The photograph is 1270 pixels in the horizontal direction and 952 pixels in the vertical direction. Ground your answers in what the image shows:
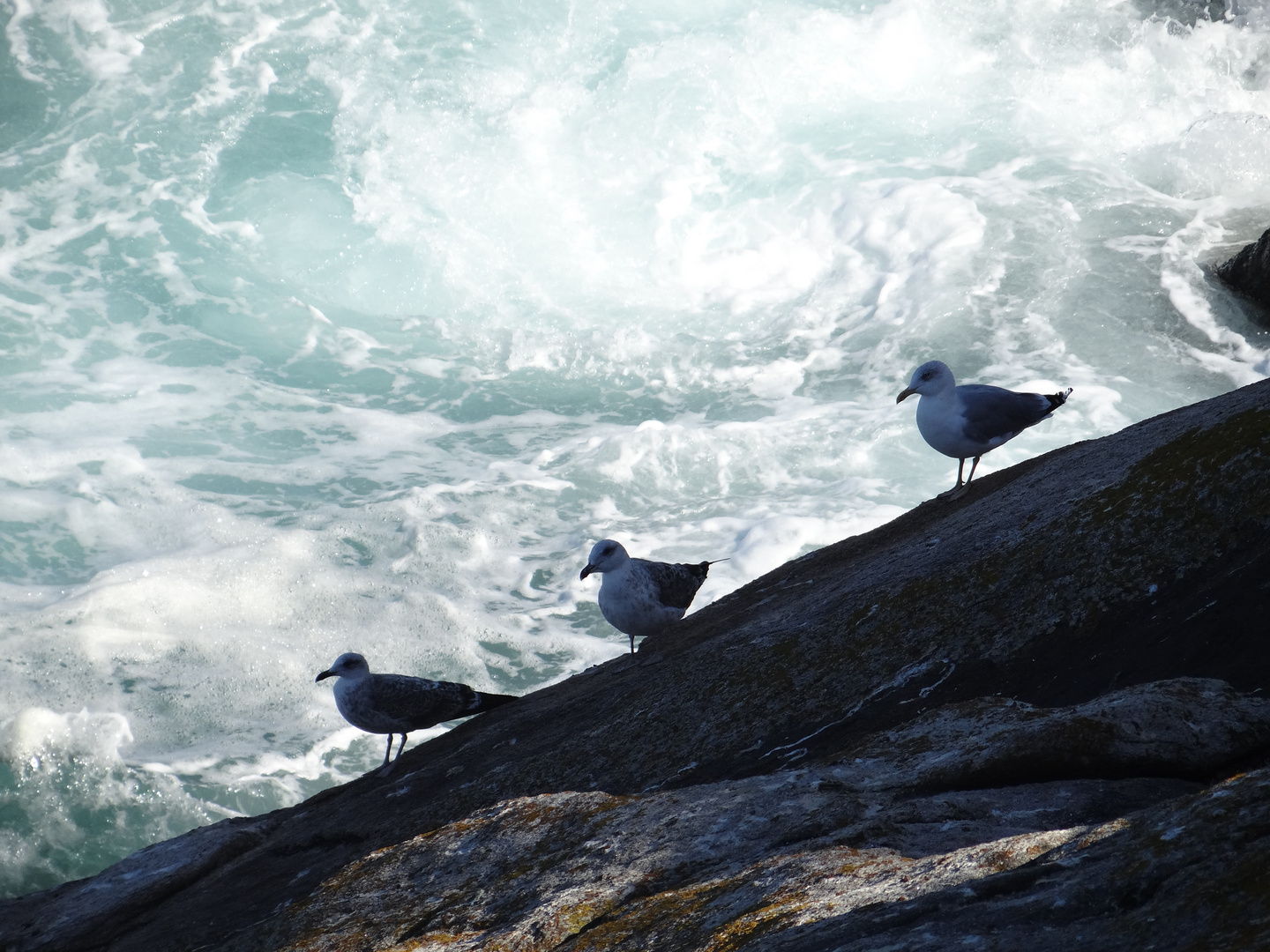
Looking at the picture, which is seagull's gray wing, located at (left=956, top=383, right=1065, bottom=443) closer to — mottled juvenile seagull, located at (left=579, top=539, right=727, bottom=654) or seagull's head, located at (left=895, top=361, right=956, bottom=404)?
seagull's head, located at (left=895, top=361, right=956, bottom=404)

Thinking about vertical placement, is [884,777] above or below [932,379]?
below

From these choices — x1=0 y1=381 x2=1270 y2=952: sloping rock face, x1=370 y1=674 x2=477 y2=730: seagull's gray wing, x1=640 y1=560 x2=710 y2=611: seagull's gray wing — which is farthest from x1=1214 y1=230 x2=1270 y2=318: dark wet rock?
x1=370 y1=674 x2=477 y2=730: seagull's gray wing

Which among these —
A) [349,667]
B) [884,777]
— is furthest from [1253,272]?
[884,777]

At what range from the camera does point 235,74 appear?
85.6 feet

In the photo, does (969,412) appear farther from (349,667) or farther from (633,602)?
(349,667)

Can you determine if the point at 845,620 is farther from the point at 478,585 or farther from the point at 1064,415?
the point at 1064,415

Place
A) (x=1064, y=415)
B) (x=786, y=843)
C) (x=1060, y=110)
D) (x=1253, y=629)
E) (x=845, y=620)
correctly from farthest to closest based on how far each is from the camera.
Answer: (x=1060, y=110)
(x=1064, y=415)
(x=845, y=620)
(x=1253, y=629)
(x=786, y=843)

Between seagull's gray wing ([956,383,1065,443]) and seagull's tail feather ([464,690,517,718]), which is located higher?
seagull's gray wing ([956,383,1065,443])

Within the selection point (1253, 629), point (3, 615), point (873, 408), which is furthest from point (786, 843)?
point (873, 408)

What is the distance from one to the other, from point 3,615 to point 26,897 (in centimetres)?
896

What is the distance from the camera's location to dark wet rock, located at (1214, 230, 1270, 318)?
18.0 m

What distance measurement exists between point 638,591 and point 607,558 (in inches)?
14.6

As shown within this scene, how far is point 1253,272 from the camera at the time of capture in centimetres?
1828

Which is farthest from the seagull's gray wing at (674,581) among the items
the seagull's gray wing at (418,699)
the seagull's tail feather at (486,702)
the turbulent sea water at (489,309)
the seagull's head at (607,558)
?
the turbulent sea water at (489,309)
